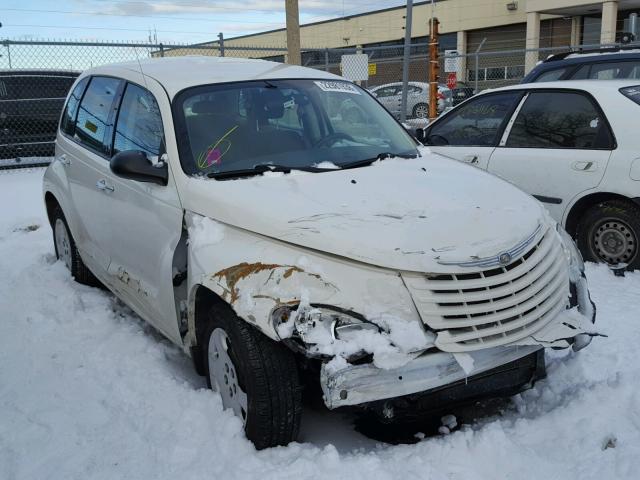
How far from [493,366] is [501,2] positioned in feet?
134

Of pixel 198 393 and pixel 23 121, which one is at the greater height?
pixel 23 121

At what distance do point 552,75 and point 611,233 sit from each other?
160 inches

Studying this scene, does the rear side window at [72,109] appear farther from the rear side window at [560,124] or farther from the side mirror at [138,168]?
the rear side window at [560,124]

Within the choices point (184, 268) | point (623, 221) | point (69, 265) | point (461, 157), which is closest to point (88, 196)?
point (69, 265)

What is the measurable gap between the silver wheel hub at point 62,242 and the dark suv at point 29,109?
5919 millimetres

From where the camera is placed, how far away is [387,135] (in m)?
4.32

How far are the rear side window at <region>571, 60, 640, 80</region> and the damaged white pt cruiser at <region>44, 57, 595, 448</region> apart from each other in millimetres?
5002

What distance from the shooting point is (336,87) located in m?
4.48

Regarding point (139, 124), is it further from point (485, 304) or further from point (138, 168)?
point (485, 304)

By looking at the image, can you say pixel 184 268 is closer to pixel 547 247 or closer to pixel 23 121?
pixel 547 247

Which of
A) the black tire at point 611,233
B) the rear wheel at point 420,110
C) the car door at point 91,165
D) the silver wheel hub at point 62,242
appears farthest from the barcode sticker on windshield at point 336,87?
the rear wheel at point 420,110

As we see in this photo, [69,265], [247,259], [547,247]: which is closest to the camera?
[247,259]

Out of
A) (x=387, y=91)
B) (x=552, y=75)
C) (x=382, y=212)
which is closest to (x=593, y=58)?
(x=552, y=75)

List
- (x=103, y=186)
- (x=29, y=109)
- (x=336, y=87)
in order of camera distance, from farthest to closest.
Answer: (x=29, y=109), (x=336, y=87), (x=103, y=186)
